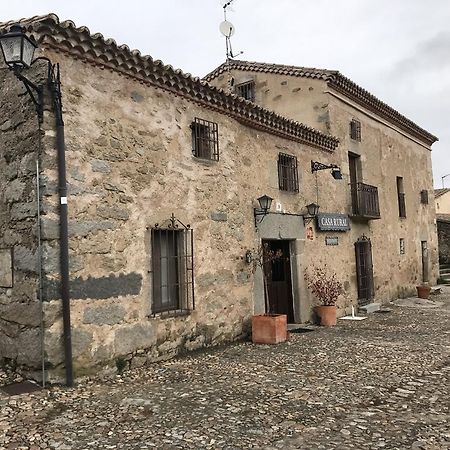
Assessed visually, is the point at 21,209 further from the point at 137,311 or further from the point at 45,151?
the point at 137,311

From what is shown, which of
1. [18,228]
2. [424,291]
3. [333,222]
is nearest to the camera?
[18,228]

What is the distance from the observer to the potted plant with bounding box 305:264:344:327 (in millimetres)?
9609

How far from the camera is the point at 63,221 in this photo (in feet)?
17.2

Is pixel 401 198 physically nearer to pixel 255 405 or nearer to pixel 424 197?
A: pixel 424 197

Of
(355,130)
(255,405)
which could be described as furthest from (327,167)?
(255,405)

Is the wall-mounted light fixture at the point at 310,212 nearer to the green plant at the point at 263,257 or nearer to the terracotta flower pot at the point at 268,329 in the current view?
the green plant at the point at 263,257

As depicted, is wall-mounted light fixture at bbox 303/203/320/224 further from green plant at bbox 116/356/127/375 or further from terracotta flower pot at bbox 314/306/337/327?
green plant at bbox 116/356/127/375

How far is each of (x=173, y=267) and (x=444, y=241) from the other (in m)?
19.3

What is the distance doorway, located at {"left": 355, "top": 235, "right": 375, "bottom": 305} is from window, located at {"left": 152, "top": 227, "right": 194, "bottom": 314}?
6.34 meters

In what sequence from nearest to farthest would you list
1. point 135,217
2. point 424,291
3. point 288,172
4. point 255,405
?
point 255,405
point 135,217
point 288,172
point 424,291

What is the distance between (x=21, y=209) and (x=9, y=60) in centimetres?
175

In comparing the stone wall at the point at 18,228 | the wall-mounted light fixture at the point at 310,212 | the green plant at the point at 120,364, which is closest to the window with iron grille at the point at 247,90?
the wall-mounted light fixture at the point at 310,212

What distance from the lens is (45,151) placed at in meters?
5.23

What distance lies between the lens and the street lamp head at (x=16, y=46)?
469 centimetres
